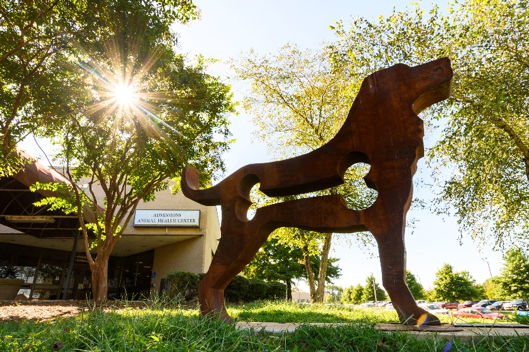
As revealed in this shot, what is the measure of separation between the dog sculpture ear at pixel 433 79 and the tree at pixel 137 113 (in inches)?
241

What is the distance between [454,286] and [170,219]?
40356 millimetres

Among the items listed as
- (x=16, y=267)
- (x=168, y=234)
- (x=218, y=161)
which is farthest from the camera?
(x=16, y=267)

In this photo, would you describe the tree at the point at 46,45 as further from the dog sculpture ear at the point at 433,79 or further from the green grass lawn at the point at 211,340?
the green grass lawn at the point at 211,340

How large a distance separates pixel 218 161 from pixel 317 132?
223 inches

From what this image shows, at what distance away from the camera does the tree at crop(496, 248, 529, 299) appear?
33891 mm

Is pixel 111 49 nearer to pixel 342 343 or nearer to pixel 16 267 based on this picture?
pixel 342 343

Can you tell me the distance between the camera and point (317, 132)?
15.7 meters

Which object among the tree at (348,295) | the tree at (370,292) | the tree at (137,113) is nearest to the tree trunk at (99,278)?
the tree at (137,113)

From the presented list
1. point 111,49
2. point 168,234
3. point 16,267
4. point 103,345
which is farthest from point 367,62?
point 16,267

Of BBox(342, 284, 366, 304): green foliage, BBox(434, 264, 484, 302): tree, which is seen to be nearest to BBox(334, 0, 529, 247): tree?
BBox(434, 264, 484, 302): tree

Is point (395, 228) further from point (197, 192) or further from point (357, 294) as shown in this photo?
point (357, 294)

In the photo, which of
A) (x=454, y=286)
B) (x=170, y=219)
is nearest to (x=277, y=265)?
(x=170, y=219)

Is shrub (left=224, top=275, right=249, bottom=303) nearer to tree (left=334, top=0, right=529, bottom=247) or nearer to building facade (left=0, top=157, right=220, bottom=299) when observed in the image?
building facade (left=0, top=157, right=220, bottom=299)

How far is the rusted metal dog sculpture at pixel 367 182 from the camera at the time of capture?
3742 mm
